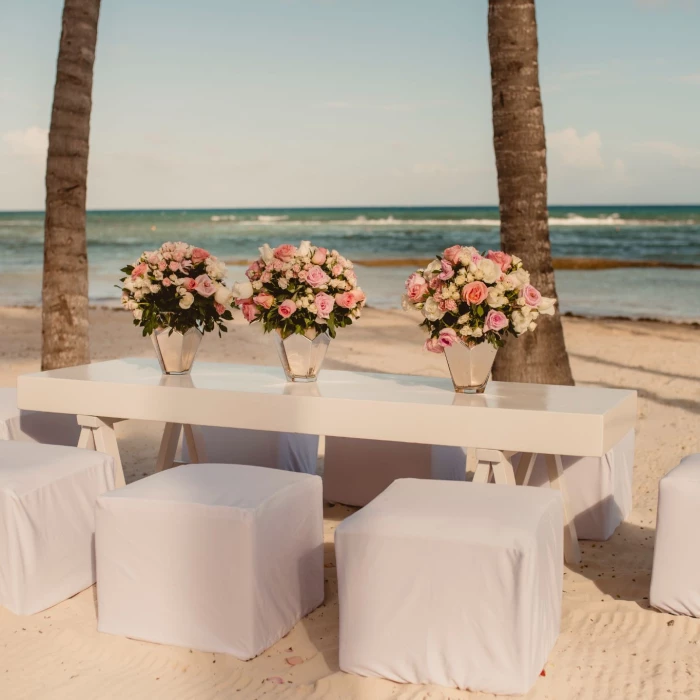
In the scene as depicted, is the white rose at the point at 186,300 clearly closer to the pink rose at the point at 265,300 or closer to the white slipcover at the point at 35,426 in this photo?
the pink rose at the point at 265,300

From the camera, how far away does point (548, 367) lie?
20.2ft

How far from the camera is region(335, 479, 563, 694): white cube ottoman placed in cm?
298

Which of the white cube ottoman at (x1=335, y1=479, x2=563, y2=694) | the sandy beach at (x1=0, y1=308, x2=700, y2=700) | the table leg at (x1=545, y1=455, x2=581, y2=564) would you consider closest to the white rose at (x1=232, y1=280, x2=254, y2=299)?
the sandy beach at (x1=0, y1=308, x2=700, y2=700)

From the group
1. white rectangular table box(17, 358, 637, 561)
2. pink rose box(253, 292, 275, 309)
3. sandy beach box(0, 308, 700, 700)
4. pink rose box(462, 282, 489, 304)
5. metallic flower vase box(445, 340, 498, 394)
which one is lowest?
sandy beach box(0, 308, 700, 700)

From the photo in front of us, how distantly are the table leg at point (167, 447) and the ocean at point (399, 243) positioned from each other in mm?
12718

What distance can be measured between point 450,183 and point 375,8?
15.1 meters

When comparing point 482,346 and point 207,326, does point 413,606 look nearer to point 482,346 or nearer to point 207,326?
point 482,346

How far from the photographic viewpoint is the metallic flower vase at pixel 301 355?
454 cm

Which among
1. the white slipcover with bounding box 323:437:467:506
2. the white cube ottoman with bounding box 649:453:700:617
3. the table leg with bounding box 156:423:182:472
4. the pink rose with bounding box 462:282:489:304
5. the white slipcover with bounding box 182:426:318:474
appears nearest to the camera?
the white cube ottoman with bounding box 649:453:700:617

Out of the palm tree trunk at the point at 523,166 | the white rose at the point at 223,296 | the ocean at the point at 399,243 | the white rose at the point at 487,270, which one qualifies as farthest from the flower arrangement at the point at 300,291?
the ocean at the point at 399,243

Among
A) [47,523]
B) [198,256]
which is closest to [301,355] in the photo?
[198,256]

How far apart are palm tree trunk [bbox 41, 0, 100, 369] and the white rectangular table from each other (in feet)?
7.48

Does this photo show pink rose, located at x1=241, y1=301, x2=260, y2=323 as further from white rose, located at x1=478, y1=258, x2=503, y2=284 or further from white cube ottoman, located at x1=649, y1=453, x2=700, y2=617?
white cube ottoman, located at x1=649, y1=453, x2=700, y2=617

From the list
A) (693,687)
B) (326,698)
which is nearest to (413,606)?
(326,698)
